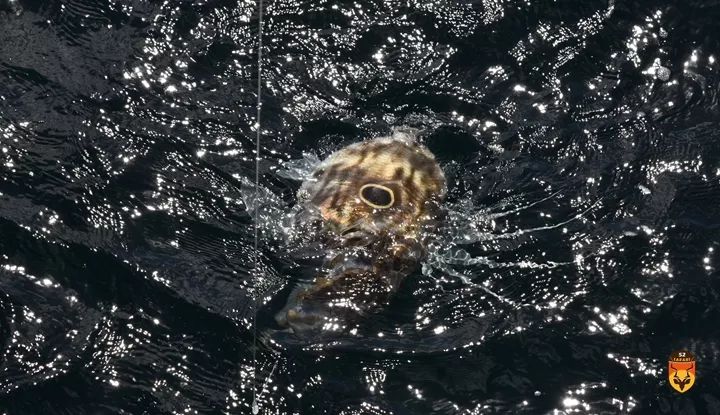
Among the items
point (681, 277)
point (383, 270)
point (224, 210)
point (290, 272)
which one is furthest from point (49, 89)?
point (681, 277)

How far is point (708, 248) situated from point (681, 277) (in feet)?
1.53

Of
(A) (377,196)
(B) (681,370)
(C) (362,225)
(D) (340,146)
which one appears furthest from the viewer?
(D) (340,146)

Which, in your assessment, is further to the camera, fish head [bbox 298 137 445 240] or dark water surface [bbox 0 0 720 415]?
fish head [bbox 298 137 445 240]

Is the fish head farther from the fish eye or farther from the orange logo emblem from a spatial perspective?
the orange logo emblem

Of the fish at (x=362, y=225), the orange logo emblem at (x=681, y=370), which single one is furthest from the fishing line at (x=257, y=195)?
the orange logo emblem at (x=681, y=370)

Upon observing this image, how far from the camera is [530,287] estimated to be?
746 centimetres

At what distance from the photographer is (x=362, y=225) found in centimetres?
725

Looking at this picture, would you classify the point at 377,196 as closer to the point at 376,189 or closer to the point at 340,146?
the point at 376,189

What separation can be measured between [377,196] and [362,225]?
338 millimetres

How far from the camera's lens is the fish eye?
7398 mm

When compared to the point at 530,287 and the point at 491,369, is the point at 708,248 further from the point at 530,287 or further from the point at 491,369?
the point at 491,369

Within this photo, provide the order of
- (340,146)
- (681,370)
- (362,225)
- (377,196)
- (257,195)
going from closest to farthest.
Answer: (681,370) → (362,225) → (377,196) → (257,195) → (340,146)

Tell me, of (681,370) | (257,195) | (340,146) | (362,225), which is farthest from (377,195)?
(681,370)

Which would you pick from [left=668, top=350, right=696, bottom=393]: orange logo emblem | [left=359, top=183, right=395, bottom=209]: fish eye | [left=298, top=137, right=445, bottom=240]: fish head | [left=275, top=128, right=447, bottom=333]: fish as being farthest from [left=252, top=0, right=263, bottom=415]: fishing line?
[left=668, top=350, right=696, bottom=393]: orange logo emblem
